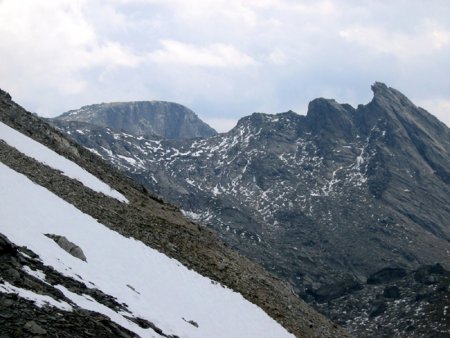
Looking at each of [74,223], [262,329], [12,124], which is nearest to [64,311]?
[74,223]

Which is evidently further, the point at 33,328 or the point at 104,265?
the point at 104,265

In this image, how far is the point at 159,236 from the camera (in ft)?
135

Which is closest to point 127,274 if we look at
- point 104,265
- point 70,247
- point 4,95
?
point 104,265

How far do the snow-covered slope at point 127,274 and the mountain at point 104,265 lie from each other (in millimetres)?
95

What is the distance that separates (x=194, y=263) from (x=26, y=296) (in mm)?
22663

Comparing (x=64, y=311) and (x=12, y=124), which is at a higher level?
(x=12, y=124)

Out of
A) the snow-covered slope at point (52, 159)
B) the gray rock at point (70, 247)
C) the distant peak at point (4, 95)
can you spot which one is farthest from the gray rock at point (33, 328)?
the distant peak at point (4, 95)

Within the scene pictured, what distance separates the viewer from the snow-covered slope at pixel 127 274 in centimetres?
2466

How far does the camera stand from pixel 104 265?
2931 centimetres

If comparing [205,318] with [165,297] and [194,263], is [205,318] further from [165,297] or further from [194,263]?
[194,263]

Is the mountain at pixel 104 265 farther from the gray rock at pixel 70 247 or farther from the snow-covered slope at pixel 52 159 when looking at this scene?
the snow-covered slope at pixel 52 159

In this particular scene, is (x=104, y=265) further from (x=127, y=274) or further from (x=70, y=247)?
(x=70, y=247)

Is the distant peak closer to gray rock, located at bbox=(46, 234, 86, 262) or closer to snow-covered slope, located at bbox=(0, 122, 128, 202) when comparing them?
snow-covered slope, located at bbox=(0, 122, 128, 202)

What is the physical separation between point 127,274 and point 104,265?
1463 millimetres
